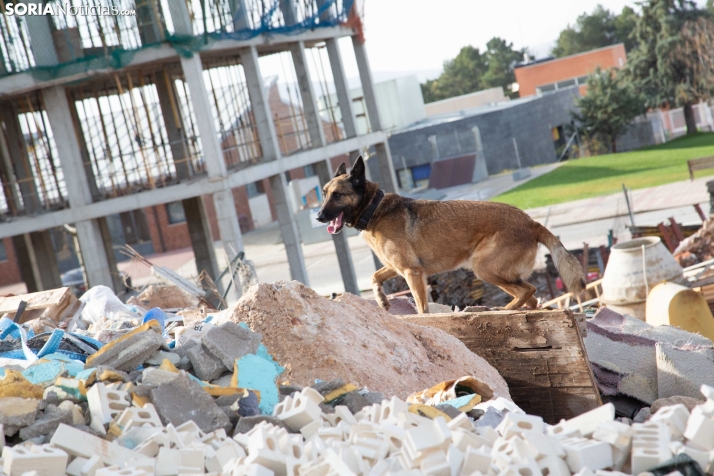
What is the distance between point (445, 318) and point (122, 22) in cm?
1485

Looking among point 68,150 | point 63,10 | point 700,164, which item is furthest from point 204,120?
point 700,164

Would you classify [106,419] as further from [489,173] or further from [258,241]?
[489,173]

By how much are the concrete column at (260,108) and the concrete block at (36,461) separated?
18.0 meters

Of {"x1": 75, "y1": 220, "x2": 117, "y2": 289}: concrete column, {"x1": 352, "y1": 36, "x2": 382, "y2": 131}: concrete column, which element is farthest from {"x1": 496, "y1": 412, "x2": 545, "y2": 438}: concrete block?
{"x1": 352, "y1": 36, "x2": 382, "y2": 131}: concrete column

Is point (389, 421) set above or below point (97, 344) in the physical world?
below

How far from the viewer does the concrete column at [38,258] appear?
23728 mm

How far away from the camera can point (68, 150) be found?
19.7m

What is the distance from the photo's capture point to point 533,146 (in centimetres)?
5594

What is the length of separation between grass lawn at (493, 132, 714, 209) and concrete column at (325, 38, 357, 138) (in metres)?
16.5

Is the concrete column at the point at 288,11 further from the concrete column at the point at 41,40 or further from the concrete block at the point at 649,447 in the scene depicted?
the concrete block at the point at 649,447

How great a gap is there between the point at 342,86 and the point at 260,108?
4.47 metres

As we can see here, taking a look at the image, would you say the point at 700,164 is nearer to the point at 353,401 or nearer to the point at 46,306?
the point at 46,306

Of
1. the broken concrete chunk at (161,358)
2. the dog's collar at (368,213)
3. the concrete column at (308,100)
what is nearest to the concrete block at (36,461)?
the broken concrete chunk at (161,358)

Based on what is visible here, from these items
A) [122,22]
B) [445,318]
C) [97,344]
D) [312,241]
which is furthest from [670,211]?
[97,344]
